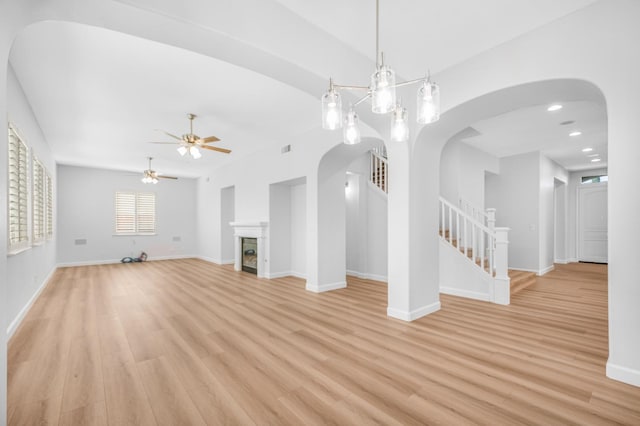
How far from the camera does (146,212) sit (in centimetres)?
1024

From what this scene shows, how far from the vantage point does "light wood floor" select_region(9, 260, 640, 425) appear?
1941 mm

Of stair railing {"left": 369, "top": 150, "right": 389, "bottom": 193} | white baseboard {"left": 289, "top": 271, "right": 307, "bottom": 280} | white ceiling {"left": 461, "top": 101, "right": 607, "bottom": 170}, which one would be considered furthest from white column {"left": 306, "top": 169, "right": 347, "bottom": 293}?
white ceiling {"left": 461, "top": 101, "right": 607, "bottom": 170}

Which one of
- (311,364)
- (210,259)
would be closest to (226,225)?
(210,259)

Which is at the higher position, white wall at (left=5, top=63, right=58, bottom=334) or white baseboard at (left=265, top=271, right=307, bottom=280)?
white wall at (left=5, top=63, right=58, bottom=334)

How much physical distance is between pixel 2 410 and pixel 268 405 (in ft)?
4.84

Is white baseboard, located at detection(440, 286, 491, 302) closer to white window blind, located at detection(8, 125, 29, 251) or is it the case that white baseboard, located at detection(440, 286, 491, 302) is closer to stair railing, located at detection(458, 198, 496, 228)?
stair railing, located at detection(458, 198, 496, 228)

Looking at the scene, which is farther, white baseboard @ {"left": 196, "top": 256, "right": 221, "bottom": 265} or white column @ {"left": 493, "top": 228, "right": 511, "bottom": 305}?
white baseboard @ {"left": 196, "top": 256, "right": 221, "bottom": 265}

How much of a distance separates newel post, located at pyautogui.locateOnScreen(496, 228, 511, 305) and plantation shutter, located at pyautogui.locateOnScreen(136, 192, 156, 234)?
1052 centimetres

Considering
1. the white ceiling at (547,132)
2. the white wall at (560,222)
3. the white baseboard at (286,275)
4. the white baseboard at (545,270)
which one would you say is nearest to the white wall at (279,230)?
the white baseboard at (286,275)

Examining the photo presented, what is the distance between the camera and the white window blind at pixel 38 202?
478 centimetres

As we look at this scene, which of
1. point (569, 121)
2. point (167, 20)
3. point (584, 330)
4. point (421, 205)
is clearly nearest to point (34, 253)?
point (167, 20)

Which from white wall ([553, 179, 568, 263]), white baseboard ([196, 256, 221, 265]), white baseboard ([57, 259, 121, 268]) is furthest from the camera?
white baseboard ([196, 256, 221, 265])

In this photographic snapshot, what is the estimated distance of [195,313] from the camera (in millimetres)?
4121

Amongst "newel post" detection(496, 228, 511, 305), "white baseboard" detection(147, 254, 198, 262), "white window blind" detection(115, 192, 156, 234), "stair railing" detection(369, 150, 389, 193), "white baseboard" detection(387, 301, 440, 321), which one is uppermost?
"stair railing" detection(369, 150, 389, 193)
